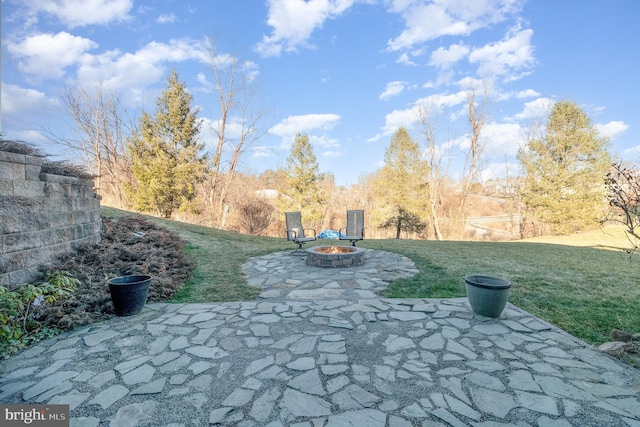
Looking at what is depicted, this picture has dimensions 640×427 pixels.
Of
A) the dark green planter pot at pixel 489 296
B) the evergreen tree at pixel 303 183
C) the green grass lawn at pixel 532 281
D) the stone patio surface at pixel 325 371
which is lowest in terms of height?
A: the stone patio surface at pixel 325 371

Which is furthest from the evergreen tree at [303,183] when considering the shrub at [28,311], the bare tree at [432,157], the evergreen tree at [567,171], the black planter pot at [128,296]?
the shrub at [28,311]

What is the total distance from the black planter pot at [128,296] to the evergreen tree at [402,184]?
12.6 meters

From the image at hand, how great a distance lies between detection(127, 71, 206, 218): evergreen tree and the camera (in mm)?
13672

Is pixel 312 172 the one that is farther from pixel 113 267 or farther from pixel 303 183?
pixel 113 267

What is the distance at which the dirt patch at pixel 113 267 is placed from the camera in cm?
298

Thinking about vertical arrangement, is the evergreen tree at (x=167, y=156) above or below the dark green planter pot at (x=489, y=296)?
above

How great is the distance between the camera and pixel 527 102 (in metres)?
14.4

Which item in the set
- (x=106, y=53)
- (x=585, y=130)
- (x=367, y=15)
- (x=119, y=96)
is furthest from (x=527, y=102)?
(x=119, y=96)

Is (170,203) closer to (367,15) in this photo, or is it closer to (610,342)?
(367,15)

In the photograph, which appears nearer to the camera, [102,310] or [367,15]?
[102,310]

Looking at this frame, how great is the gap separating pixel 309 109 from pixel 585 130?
1348cm

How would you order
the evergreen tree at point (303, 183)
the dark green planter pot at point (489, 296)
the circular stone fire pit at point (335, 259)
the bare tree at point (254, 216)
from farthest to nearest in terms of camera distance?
1. the evergreen tree at point (303, 183)
2. the bare tree at point (254, 216)
3. the circular stone fire pit at point (335, 259)
4. the dark green planter pot at point (489, 296)

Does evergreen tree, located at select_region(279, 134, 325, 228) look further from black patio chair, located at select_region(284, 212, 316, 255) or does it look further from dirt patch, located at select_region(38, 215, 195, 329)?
dirt patch, located at select_region(38, 215, 195, 329)

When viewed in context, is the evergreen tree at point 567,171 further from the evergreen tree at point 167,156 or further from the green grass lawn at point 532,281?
the evergreen tree at point 167,156
